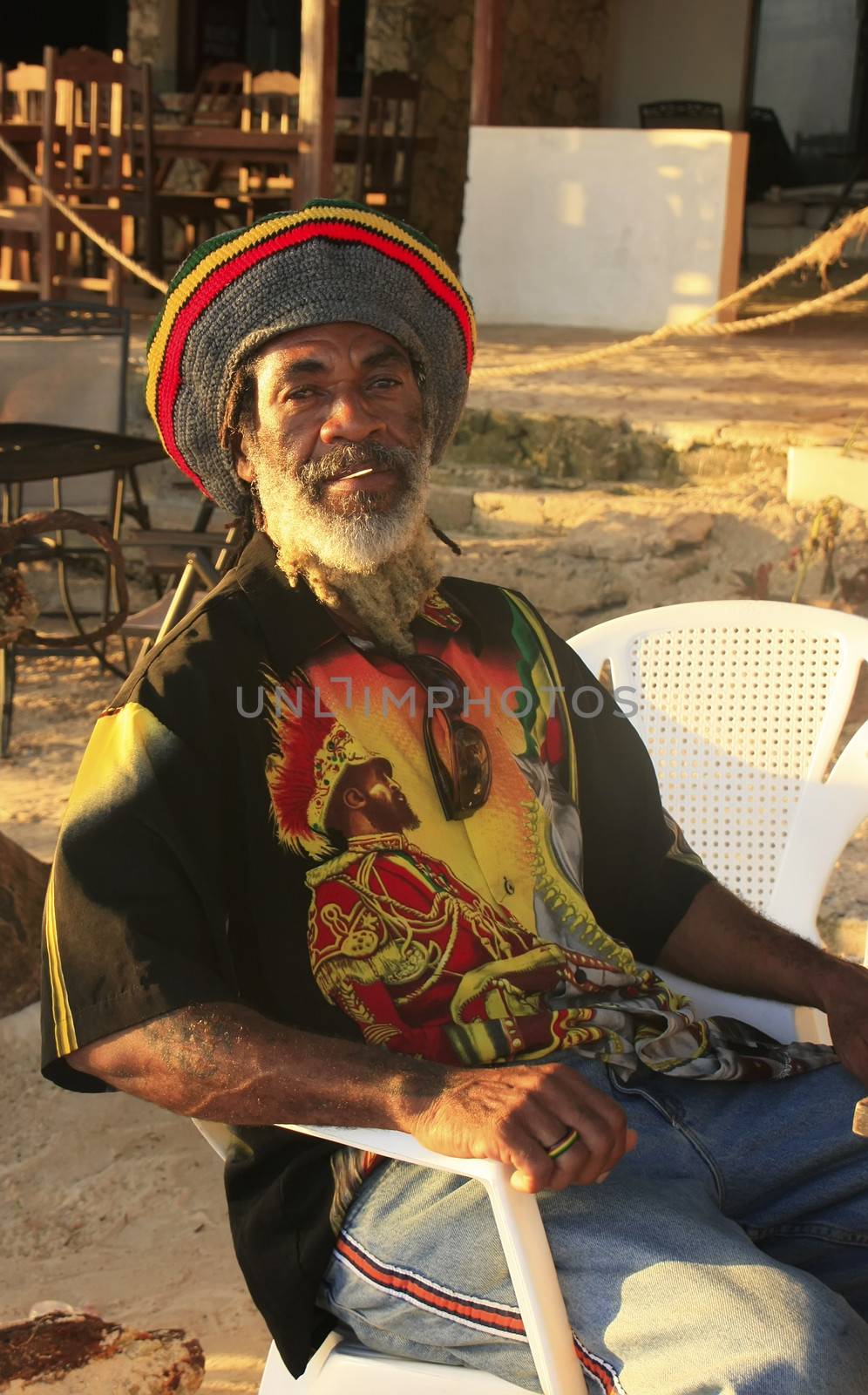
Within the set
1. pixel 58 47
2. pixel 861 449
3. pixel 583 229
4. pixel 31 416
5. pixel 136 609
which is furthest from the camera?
pixel 58 47

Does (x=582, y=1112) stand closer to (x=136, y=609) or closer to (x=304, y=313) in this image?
(x=304, y=313)

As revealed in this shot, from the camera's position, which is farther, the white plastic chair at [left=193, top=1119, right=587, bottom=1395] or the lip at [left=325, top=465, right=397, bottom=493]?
the lip at [left=325, top=465, right=397, bottom=493]

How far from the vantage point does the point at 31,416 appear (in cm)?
573

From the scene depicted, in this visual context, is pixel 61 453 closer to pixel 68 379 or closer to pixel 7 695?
pixel 7 695

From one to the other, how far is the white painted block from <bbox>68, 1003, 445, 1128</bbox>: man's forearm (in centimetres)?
402

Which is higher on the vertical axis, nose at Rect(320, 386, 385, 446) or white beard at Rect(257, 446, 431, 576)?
nose at Rect(320, 386, 385, 446)

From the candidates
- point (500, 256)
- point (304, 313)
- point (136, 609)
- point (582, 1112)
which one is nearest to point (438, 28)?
point (500, 256)

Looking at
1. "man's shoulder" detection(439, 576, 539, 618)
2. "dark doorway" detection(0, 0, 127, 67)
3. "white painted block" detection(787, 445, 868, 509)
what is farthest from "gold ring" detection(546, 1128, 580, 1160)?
"dark doorway" detection(0, 0, 127, 67)

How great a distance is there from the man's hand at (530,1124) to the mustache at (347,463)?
77 centimetres

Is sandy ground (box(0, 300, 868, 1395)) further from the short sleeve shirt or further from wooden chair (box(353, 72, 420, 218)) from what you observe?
wooden chair (box(353, 72, 420, 218))

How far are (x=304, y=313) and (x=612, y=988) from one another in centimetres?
88

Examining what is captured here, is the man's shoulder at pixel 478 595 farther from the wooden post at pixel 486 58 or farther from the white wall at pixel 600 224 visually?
the wooden post at pixel 486 58

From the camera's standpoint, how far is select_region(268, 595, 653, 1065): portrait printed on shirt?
164cm

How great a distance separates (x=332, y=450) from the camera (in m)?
1.90
